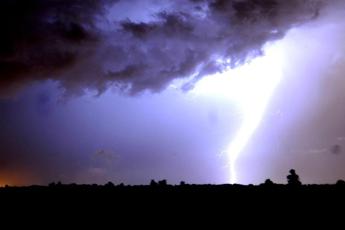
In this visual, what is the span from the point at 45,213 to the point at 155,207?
4.65m

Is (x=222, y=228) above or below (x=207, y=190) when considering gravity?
below

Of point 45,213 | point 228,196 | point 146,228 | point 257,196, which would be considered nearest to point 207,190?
point 228,196

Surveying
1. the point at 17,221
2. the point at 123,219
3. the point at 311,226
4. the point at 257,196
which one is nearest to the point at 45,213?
the point at 17,221

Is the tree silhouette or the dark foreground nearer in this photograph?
the dark foreground

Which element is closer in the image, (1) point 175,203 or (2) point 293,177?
(1) point 175,203

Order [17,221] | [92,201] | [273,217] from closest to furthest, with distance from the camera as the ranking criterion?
[17,221] → [92,201] → [273,217]

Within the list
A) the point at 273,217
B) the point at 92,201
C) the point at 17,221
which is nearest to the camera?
the point at 17,221

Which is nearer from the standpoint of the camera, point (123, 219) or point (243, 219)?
point (123, 219)

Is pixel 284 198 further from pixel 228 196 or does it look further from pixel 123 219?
pixel 123 219

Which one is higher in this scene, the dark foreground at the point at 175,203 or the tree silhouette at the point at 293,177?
the tree silhouette at the point at 293,177

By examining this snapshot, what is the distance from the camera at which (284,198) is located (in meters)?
21.7

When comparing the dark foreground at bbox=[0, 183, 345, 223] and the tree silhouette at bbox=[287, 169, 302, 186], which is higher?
the tree silhouette at bbox=[287, 169, 302, 186]

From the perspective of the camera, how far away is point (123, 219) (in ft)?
62.4

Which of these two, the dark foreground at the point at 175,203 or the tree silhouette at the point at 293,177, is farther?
the tree silhouette at the point at 293,177
